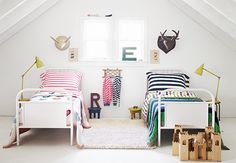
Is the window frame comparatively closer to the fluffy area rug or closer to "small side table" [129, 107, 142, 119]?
"small side table" [129, 107, 142, 119]

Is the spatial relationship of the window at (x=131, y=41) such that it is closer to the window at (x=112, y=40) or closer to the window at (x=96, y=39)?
the window at (x=112, y=40)

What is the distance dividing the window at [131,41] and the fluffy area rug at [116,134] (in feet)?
3.72

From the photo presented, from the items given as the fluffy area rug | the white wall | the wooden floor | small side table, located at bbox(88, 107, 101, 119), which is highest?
the white wall

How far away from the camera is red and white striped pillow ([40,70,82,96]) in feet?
18.4

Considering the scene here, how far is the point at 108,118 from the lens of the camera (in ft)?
19.9

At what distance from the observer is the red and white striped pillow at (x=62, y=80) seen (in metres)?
5.61

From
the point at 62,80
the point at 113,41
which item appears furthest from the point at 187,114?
the point at 113,41

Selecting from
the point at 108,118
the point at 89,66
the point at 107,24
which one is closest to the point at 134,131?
the point at 108,118

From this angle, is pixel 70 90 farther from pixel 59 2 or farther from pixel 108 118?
pixel 59 2

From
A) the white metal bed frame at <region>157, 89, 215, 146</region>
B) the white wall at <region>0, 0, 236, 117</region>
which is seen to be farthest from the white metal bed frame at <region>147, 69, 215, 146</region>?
the white wall at <region>0, 0, 236, 117</region>

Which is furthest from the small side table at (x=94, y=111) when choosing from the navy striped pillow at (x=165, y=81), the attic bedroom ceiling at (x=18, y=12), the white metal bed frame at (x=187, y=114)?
the white metal bed frame at (x=187, y=114)

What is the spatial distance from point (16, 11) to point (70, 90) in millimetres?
1442

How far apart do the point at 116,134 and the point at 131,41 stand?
6.80 feet

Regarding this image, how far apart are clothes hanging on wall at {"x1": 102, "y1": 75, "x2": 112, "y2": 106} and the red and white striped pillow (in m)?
0.42
